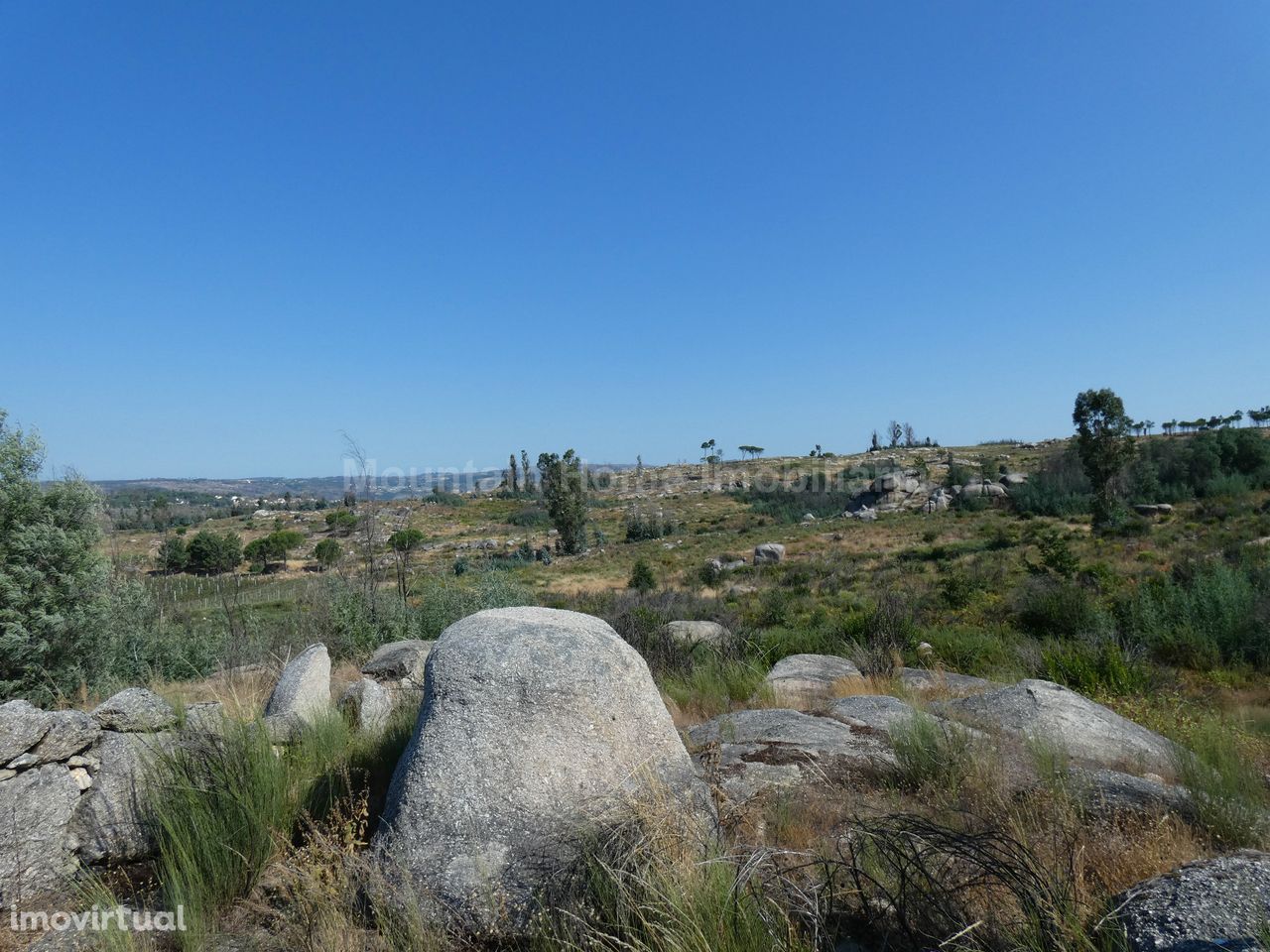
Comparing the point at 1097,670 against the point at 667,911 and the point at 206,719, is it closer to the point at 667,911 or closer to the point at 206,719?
the point at 667,911

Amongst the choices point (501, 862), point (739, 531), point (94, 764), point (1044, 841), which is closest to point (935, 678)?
point (1044, 841)

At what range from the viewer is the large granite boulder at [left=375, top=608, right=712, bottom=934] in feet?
9.88

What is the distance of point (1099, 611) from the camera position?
10992 millimetres

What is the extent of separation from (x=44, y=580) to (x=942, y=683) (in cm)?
1038

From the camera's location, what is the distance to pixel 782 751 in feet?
15.8

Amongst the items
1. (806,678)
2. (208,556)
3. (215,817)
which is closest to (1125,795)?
(806,678)

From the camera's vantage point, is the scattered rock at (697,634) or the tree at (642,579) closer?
the scattered rock at (697,634)

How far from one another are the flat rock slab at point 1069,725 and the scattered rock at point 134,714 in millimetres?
5829

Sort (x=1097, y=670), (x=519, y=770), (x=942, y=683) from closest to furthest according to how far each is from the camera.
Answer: (x=519, y=770), (x=942, y=683), (x=1097, y=670)

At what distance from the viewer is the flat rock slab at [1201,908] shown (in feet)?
6.88

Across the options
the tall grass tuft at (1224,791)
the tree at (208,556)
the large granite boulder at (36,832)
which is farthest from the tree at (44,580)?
the tree at (208,556)

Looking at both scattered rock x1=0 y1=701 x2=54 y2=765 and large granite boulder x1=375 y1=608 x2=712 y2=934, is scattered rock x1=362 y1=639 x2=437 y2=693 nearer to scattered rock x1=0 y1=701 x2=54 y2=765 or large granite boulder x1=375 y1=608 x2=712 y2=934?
scattered rock x1=0 y1=701 x2=54 y2=765

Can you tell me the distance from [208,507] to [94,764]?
85.4 m

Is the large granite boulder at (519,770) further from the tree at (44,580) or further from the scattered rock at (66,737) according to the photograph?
the tree at (44,580)
